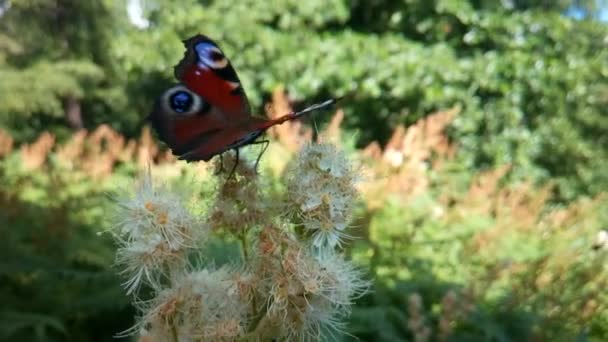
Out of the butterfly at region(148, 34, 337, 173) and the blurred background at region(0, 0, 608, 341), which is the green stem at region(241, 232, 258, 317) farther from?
the blurred background at region(0, 0, 608, 341)

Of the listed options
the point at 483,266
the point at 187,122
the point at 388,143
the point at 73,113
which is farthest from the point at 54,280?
the point at 73,113

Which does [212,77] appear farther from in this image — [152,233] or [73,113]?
[73,113]

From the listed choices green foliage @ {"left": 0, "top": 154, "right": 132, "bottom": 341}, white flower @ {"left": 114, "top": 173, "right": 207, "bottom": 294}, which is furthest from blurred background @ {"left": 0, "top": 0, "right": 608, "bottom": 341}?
white flower @ {"left": 114, "top": 173, "right": 207, "bottom": 294}

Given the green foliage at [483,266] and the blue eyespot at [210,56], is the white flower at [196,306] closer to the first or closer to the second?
the blue eyespot at [210,56]

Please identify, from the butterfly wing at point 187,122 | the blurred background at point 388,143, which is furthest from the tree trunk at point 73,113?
the butterfly wing at point 187,122

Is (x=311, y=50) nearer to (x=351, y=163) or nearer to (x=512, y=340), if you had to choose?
(x=512, y=340)

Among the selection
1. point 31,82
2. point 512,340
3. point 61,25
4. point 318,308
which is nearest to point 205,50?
point 318,308

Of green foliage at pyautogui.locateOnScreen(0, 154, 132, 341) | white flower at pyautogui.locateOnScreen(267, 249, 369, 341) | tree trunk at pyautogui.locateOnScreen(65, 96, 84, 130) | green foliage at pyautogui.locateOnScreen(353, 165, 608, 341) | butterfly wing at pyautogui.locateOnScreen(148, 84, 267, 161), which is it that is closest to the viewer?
white flower at pyautogui.locateOnScreen(267, 249, 369, 341)
